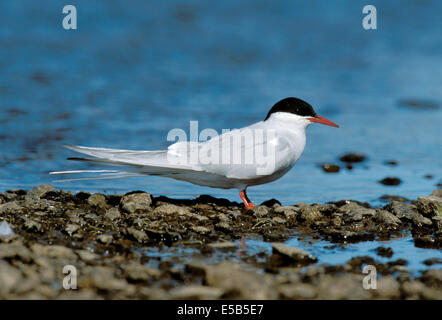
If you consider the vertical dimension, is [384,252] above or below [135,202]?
below

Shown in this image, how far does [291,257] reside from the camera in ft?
14.0

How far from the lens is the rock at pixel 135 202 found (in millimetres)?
5246

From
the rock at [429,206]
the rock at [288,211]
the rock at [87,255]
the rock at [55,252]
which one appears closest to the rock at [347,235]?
the rock at [288,211]

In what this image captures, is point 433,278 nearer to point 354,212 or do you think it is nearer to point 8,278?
point 354,212

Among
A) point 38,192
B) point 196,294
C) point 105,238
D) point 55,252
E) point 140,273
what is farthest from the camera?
point 38,192

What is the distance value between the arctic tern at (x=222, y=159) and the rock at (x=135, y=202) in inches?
10.6

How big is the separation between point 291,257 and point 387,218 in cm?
136

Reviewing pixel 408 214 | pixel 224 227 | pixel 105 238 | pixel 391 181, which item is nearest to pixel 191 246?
pixel 224 227

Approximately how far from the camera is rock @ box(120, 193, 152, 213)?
17.2 feet

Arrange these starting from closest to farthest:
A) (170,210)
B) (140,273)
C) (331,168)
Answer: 1. (140,273)
2. (170,210)
3. (331,168)

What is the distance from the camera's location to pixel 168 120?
973cm

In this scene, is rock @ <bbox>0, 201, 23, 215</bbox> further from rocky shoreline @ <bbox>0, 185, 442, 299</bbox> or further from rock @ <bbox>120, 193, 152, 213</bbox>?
rock @ <bbox>120, 193, 152, 213</bbox>

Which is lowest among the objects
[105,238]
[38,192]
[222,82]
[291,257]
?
[291,257]

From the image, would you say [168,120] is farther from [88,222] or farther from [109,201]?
[88,222]
